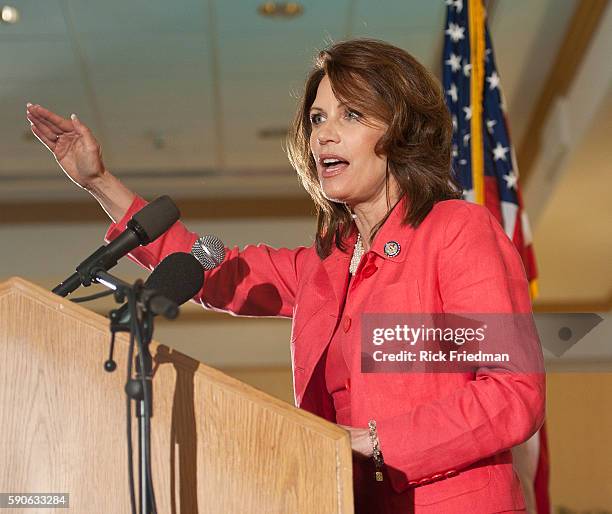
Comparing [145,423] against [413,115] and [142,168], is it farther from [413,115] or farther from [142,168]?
[142,168]

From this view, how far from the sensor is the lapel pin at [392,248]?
1.72 m

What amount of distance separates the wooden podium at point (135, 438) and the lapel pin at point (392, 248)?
53cm

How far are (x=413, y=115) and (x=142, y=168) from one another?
227 inches

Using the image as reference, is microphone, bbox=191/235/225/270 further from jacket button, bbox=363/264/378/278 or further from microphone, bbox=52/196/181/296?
jacket button, bbox=363/264/378/278

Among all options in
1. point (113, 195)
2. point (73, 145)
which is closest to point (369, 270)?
point (113, 195)

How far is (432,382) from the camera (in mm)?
1585

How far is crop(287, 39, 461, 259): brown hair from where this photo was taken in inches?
73.6

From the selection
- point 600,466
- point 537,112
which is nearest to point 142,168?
point 537,112

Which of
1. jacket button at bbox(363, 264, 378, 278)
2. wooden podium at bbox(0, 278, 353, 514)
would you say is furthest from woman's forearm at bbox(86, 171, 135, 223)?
wooden podium at bbox(0, 278, 353, 514)

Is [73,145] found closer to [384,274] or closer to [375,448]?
[384,274]

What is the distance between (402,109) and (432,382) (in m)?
0.57

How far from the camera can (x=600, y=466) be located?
924 centimetres

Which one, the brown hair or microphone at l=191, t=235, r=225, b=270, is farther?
the brown hair

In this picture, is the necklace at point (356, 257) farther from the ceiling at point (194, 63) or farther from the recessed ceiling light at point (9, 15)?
the recessed ceiling light at point (9, 15)
